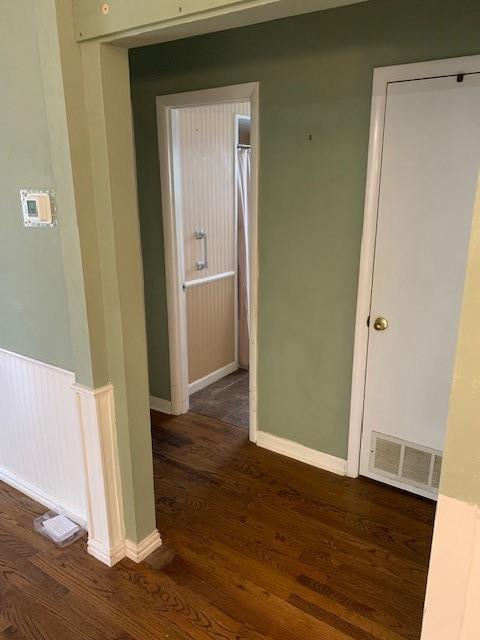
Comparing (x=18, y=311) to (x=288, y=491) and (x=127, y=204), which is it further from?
(x=288, y=491)

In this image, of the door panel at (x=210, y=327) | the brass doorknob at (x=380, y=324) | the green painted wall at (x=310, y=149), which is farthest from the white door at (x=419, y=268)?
the door panel at (x=210, y=327)

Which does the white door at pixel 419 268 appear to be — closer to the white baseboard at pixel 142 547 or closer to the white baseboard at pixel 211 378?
the white baseboard at pixel 142 547

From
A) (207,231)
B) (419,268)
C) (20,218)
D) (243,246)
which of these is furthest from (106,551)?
(243,246)

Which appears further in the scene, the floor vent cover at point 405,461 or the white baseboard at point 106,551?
the floor vent cover at point 405,461

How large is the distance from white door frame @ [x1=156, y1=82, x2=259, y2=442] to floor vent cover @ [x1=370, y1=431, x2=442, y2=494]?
2.57 ft

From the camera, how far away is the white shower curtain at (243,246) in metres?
3.86

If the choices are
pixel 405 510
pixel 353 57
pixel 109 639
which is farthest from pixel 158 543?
pixel 353 57

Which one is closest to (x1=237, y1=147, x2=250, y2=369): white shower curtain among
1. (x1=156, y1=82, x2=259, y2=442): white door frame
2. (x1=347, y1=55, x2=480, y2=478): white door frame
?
(x1=156, y1=82, x2=259, y2=442): white door frame

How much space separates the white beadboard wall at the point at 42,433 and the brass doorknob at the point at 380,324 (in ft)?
4.77

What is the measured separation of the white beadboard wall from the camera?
2.16 metres

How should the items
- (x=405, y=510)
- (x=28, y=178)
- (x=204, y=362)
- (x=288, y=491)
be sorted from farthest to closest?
(x=204, y=362) → (x=288, y=491) → (x=405, y=510) → (x=28, y=178)

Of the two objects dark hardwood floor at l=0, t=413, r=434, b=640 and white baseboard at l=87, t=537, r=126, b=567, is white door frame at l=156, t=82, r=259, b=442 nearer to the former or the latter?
dark hardwood floor at l=0, t=413, r=434, b=640

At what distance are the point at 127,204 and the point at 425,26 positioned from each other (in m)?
1.45

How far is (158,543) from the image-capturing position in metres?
2.19
